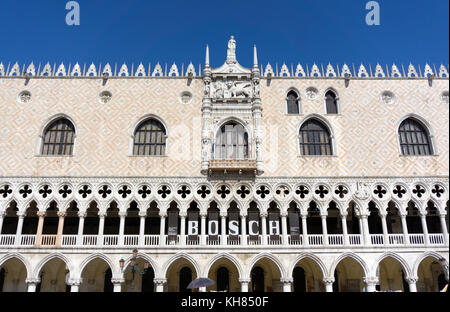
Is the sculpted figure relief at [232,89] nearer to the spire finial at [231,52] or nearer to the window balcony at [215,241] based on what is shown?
the spire finial at [231,52]

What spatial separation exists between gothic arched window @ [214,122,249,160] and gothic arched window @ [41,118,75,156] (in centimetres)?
794

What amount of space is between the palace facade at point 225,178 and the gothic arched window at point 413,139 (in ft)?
0.24

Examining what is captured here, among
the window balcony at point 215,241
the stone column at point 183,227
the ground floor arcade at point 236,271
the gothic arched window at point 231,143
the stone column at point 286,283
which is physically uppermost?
the gothic arched window at point 231,143

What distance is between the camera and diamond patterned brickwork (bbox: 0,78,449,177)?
65.1 ft

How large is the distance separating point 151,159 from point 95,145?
10.3ft

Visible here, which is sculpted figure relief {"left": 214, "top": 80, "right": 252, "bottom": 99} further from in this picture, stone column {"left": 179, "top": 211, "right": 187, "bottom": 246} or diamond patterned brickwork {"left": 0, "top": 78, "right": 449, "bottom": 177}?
stone column {"left": 179, "top": 211, "right": 187, "bottom": 246}

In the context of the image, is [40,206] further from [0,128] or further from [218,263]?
[218,263]

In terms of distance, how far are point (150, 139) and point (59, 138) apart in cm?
495

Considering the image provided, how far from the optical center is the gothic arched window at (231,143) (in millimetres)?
20266

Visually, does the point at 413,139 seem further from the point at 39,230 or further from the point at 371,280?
the point at 39,230

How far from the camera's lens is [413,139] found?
68.4 feet

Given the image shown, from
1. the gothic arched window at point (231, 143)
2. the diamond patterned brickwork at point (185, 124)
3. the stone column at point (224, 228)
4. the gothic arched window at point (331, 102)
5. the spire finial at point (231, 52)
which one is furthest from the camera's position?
the spire finial at point (231, 52)

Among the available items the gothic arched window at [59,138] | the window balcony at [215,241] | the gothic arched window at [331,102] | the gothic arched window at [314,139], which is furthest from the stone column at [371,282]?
the gothic arched window at [59,138]

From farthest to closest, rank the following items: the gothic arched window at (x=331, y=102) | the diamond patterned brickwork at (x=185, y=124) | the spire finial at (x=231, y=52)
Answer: the spire finial at (x=231, y=52) < the gothic arched window at (x=331, y=102) < the diamond patterned brickwork at (x=185, y=124)
